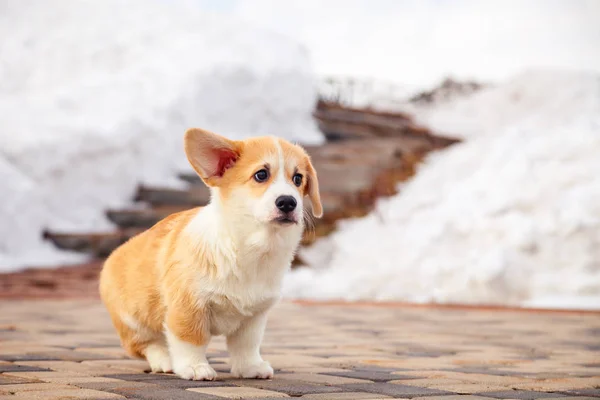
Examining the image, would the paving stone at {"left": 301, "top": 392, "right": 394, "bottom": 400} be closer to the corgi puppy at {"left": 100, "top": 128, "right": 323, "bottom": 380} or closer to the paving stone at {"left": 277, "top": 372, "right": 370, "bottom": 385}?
the paving stone at {"left": 277, "top": 372, "right": 370, "bottom": 385}

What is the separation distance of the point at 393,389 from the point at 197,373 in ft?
2.40

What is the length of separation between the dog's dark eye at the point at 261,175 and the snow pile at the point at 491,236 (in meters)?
4.49

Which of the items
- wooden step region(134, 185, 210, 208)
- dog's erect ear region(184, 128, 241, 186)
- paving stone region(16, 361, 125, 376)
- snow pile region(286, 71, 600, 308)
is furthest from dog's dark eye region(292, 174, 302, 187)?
wooden step region(134, 185, 210, 208)

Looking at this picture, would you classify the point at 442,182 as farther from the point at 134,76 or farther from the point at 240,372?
the point at 240,372

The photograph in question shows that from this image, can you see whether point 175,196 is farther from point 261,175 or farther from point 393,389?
point 393,389

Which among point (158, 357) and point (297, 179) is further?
point (158, 357)

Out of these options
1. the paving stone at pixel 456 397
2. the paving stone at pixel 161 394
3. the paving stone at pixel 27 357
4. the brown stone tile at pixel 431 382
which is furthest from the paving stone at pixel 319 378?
the paving stone at pixel 27 357

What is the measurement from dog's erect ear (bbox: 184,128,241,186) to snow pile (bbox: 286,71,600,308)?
4.45 m

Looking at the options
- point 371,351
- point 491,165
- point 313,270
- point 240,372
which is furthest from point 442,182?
point 240,372

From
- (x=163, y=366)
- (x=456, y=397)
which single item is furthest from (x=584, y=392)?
(x=163, y=366)

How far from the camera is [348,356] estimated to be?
4.00 m

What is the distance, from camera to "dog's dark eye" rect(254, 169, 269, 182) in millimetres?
3053

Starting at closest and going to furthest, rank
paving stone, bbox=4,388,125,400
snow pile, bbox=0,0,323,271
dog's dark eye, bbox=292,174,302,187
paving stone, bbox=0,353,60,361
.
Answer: paving stone, bbox=4,388,125,400 < dog's dark eye, bbox=292,174,302,187 < paving stone, bbox=0,353,60,361 < snow pile, bbox=0,0,323,271

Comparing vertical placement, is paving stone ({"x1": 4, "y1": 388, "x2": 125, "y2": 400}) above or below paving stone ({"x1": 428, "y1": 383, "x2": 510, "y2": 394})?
below
